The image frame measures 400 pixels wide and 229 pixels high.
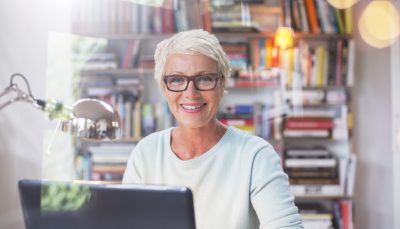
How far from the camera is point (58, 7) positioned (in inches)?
76.7

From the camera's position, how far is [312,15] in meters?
2.54

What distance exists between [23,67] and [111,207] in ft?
4.31

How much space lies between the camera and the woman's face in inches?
37.2

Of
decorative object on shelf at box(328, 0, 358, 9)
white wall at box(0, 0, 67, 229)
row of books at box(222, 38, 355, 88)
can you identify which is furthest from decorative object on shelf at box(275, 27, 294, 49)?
white wall at box(0, 0, 67, 229)

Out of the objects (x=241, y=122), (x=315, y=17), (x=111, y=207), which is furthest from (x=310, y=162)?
(x=111, y=207)

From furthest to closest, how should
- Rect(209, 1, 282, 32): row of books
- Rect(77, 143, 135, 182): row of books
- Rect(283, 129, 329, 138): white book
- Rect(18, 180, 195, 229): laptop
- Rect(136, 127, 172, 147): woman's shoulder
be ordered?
Rect(283, 129, 329, 138): white book
Rect(209, 1, 282, 32): row of books
Rect(77, 143, 135, 182): row of books
Rect(136, 127, 172, 147): woman's shoulder
Rect(18, 180, 195, 229): laptop

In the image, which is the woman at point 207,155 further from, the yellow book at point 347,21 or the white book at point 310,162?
the yellow book at point 347,21

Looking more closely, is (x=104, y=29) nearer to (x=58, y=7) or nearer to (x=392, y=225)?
(x=58, y=7)

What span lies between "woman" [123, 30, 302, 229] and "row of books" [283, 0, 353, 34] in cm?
164

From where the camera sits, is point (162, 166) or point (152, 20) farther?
point (152, 20)

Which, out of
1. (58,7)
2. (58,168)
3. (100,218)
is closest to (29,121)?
(58,168)

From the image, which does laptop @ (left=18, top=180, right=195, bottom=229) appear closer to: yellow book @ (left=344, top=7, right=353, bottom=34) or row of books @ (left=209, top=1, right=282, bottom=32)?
row of books @ (left=209, top=1, right=282, bottom=32)

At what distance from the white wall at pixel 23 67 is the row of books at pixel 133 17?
50 cm

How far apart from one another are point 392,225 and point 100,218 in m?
2.36
